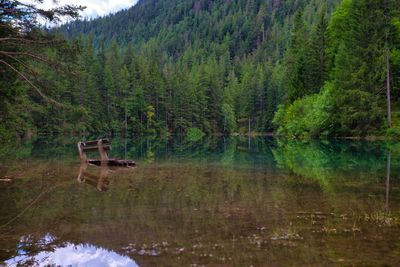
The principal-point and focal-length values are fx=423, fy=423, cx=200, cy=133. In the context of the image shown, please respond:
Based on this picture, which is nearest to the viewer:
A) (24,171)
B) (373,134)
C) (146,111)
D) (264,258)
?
(264,258)

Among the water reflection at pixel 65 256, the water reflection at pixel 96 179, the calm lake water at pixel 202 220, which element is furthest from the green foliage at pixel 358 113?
the water reflection at pixel 65 256

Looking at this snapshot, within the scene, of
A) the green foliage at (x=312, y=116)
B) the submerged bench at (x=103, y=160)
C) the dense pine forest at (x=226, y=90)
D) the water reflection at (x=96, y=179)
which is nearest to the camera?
the water reflection at (x=96, y=179)

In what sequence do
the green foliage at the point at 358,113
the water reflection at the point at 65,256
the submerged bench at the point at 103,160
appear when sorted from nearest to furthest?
1. the water reflection at the point at 65,256
2. the submerged bench at the point at 103,160
3. the green foliage at the point at 358,113

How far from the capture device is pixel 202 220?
384 inches

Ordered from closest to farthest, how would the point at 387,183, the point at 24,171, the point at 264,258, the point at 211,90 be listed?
the point at 264,258 < the point at 387,183 < the point at 24,171 < the point at 211,90

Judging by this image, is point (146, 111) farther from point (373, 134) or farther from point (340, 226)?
point (340, 226)

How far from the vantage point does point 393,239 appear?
789 centimetres

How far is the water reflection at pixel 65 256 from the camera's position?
7.04m

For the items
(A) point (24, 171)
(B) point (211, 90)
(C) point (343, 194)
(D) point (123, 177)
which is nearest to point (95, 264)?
(C) point (343, 194)

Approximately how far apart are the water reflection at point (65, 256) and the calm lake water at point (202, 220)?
0.06 ft

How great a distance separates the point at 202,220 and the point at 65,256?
3370mm

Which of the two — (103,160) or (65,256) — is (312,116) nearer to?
(103,160)

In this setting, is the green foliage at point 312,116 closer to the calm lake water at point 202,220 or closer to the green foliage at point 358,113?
the green foliage at point 358,113

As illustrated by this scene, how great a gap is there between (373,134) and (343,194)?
35227 mm
